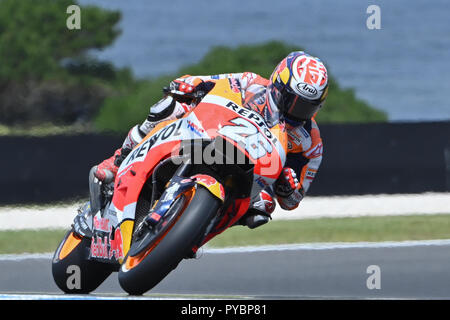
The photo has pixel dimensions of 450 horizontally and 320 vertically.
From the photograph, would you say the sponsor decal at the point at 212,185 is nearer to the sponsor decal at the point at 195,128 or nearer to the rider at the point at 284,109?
the sponsor decal at the point at 195,128

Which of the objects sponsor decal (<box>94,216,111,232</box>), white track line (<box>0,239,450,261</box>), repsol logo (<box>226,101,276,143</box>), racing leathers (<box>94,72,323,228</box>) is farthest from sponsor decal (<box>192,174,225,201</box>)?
white track line (<box>0,239,450,261</box>)

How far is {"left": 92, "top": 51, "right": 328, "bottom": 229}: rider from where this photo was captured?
4.34m

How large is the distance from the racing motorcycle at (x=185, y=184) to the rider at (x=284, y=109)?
9 centimetres

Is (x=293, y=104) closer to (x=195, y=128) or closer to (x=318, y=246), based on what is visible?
(x=195, y=128)

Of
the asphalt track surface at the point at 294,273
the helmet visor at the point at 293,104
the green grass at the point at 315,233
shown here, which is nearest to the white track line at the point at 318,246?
the asphalt track surface at the point at 294,273

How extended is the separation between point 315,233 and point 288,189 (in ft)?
13.9

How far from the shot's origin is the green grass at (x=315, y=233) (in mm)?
8203

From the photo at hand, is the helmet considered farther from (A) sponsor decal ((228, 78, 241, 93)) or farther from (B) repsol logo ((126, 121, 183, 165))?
(B) repsol logo ((126, 121, 183, 165))

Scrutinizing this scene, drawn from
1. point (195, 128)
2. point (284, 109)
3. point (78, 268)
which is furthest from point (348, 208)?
point (195, 128)
